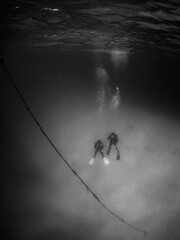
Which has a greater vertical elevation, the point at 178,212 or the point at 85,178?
the point at 85,178

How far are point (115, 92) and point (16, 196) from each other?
22.6m

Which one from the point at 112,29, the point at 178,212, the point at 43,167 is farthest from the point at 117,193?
the point at 112,29

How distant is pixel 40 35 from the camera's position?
14.9 meters

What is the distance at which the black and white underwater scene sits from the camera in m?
11.7

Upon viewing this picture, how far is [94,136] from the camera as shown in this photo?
28.2 m

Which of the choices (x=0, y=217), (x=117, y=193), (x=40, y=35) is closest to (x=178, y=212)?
(x=117, y=193)

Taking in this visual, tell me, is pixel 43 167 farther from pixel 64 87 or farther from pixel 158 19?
pixel 158 19

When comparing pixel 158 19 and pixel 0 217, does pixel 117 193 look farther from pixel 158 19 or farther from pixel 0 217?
pixel 158 19

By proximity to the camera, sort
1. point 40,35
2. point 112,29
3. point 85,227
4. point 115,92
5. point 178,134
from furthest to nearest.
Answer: point 115,92
point 178,134
point 85,227
point 40,35
point 112,29

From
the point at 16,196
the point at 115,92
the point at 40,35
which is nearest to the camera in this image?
the point at 40,35

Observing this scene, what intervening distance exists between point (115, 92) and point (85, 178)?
56.7ft

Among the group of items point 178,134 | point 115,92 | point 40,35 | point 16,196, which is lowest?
point 16,196

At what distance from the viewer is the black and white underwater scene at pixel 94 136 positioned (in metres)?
11.7

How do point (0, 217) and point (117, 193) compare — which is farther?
point (117, 193)
